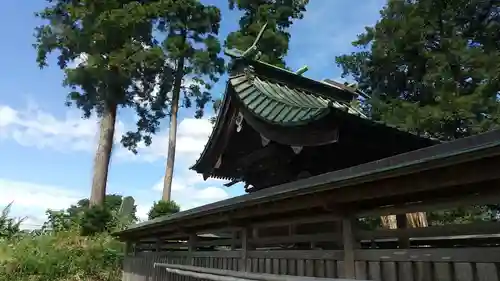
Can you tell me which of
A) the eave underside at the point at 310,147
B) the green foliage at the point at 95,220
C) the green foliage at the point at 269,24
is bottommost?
the green foliage at the point at 95,220

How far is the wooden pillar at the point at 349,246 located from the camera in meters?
3.38

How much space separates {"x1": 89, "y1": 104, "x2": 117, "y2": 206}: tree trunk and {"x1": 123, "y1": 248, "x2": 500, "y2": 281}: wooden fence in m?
14.5

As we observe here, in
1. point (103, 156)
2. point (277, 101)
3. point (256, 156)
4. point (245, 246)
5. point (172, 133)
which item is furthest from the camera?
point (172, 133)

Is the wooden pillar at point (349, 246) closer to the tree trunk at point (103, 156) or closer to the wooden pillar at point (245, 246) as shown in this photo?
the wooden pillar at point (245, 246)

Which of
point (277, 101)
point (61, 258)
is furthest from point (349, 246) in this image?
point (61, 258)

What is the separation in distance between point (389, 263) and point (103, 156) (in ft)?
58.9

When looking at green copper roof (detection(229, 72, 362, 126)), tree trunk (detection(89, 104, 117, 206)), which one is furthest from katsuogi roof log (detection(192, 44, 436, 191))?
tree trunk (detection(89, 104, 117, 206))

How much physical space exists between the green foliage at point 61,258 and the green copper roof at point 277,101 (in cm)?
927

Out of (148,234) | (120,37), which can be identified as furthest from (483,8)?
(148,234)

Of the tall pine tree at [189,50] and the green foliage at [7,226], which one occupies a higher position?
the tall pine tree at [189,50]

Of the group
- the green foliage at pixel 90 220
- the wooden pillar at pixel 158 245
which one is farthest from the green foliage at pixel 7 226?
the wooden pillar at pixel 158 245

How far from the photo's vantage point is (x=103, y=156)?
19250 millimetres

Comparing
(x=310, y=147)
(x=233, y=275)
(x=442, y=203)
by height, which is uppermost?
(x=310, y=147)

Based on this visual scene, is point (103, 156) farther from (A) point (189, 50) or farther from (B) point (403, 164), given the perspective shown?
(B) point (403, 164)
